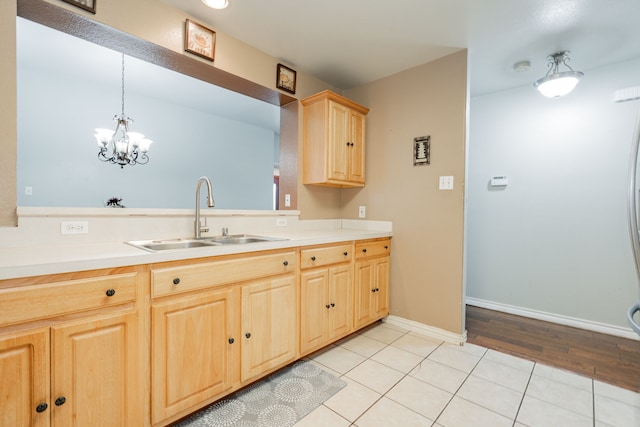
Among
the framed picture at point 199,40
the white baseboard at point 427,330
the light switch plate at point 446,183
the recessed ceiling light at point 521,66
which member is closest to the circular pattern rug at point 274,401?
the white baseboard at point 427,330

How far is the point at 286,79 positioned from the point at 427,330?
2573 mm

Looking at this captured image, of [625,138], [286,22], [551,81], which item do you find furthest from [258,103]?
[625,138]

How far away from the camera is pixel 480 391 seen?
171 centimetres

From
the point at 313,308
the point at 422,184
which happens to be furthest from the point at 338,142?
the point at 313,308

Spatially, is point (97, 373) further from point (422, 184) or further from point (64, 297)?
point (422, 184)

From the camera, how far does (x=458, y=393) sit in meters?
1.69

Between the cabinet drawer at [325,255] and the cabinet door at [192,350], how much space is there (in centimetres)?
55

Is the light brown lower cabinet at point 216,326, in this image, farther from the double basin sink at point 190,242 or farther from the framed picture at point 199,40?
the framed picture at point 199,40

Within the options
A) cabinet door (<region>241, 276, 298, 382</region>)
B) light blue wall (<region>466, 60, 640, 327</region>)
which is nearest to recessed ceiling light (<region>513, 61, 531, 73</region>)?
light blue wall (<region>466, 60, 640, 327</region>)

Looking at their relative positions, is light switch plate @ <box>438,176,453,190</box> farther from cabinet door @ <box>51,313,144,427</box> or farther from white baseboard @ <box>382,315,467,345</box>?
cabinet door @ <box>51,313,144,427</box>

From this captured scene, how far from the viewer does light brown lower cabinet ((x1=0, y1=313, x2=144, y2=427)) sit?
3.14 ft

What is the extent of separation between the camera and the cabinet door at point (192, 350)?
4.20 ft

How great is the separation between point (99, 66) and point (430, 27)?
3.62 meters

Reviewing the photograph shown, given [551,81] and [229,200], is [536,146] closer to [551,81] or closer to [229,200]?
[551,81]
